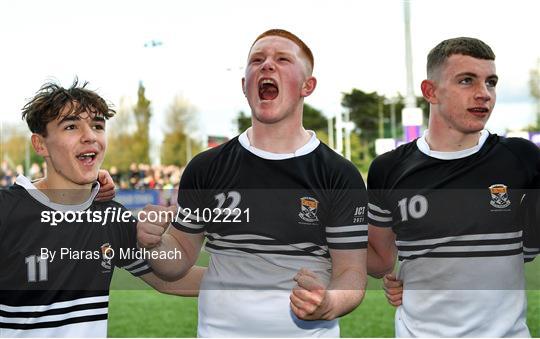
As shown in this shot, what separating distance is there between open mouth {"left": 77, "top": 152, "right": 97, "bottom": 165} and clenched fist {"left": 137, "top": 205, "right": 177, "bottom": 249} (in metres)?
0.22

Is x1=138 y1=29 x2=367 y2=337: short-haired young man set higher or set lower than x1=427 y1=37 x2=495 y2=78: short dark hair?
lower

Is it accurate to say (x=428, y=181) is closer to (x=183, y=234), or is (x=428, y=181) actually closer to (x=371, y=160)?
(x=371, y=160)

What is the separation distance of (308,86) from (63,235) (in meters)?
0.72

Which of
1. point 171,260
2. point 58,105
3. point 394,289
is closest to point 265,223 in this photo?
point 171,260

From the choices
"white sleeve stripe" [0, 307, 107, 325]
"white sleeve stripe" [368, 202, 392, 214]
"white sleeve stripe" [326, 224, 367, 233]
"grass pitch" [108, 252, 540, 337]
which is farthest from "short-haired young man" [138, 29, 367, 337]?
"grass pitch" [108, 252, 540, 337]

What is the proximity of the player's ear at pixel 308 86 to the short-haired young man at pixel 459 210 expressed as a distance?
0.25m

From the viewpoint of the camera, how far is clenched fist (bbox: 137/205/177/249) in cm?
166

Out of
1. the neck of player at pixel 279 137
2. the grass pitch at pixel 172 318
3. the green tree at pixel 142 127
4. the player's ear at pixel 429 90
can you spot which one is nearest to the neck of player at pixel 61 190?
the green tree at pixel 142 127

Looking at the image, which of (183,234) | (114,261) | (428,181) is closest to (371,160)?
(428,181)

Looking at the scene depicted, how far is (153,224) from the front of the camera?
166 cm

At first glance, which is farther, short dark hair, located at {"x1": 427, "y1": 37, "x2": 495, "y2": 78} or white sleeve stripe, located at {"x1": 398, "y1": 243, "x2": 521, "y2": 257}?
short dark hair, located at {"x1": 427, "y1": 37, "x2": 495, "y2": 78}

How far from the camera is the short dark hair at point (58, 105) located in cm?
184

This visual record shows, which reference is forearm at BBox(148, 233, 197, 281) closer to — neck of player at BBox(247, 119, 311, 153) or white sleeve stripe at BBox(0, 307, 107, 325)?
white sleeve stripe at BBox(0, 307, 107, 325)

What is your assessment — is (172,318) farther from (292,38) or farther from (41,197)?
(292,38)
